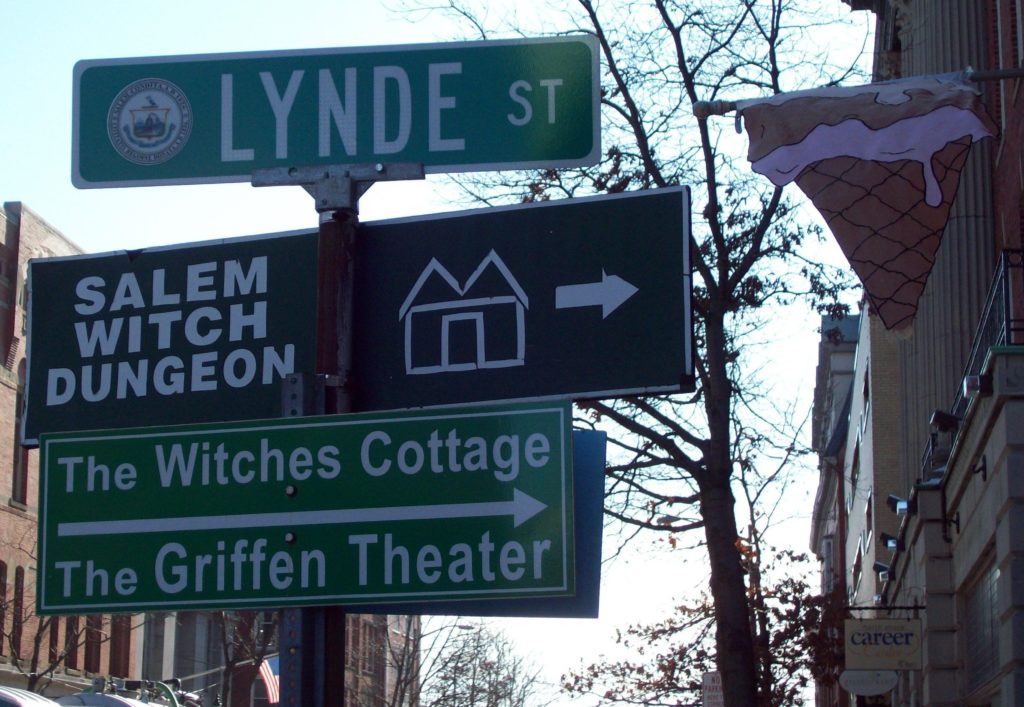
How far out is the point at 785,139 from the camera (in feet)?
24.7

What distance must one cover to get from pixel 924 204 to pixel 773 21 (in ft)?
40.8

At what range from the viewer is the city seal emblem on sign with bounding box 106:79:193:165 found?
4.25 metres

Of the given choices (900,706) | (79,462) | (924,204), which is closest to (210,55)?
(79,462)

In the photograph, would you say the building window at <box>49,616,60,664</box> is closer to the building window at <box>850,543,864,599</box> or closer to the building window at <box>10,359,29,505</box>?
the building window at <box>10,359,29,505</box>

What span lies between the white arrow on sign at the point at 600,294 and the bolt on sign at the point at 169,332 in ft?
2.42

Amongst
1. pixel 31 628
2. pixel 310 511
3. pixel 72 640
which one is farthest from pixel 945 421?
pixel 31 628

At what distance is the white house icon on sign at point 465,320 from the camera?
12.5ft

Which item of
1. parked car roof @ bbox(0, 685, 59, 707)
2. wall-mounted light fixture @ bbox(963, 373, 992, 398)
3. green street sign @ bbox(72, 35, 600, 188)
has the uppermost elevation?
wall-mounted light fixture @ bbox(963, 373, 992, 398)

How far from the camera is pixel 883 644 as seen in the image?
19.7m

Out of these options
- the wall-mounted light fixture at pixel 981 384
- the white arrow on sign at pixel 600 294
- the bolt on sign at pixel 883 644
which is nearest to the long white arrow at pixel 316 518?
the white arrow on sign at pixel 600 294

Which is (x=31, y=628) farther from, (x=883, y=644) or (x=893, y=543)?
(x=883, y=644)

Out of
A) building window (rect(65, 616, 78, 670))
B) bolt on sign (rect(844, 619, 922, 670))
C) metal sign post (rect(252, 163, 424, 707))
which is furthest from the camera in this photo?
building window (rect(65, 616, 78, 670))

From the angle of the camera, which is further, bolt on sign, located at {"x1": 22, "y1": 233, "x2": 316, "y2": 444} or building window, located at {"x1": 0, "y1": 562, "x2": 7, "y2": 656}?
building window, located at {"x1": 0, "y1": 562, "x2": 7, "y2": 656}

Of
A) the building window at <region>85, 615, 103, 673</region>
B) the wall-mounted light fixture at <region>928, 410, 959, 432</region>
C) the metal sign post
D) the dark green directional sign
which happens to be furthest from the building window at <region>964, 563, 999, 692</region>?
the building window at <region>85, 615, 103, 673</region>
